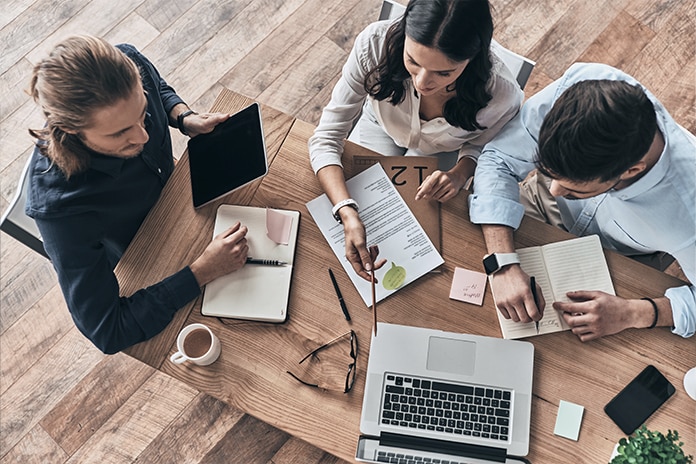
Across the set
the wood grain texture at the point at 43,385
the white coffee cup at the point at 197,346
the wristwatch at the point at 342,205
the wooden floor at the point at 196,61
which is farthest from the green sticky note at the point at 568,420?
the wood grain texture at the point at 43,385

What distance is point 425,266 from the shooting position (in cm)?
133

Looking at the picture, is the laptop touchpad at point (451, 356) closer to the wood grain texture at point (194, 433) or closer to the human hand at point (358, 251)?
the human hand at point (358, 251)

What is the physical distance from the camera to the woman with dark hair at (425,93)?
1166 millimetres

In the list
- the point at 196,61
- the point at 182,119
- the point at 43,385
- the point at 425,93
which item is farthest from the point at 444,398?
the point at 196,61

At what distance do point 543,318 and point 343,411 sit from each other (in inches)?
19.7

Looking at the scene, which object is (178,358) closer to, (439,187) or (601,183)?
(439,187)

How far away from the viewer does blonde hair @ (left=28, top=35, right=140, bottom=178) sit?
1106mm

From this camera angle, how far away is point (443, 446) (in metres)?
1.22

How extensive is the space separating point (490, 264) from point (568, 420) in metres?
0.38

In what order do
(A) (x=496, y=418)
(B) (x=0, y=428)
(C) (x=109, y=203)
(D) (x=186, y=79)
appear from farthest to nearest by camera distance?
(D) (x=186, y=79), (B) (x=0, y=428), (C) (x=109, y=203), (A) (x=496, y=418)

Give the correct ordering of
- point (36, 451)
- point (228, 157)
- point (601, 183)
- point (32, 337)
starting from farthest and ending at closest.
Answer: point (32, 337), point (36, 451), point (228, 157), point (601, 183)

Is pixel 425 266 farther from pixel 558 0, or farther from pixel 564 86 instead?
pixel 558 0

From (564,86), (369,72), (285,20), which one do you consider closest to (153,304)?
(369,72)

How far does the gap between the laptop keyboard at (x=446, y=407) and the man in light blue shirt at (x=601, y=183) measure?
0.20m
